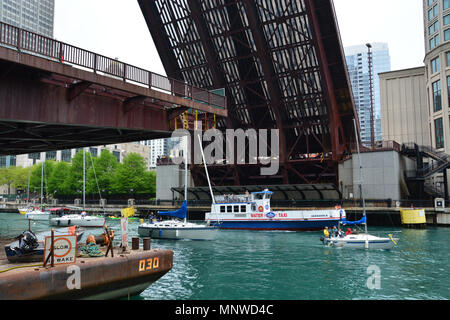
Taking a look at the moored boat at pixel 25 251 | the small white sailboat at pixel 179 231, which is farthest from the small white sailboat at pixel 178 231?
the moored boat at pixel 25 251

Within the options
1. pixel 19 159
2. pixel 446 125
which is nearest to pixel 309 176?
pixel 446 125

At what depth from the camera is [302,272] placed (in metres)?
19.2

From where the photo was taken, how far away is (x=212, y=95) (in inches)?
880

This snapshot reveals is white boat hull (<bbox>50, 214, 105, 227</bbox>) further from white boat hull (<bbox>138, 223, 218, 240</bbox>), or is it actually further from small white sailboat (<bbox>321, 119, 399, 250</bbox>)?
small white sailboat (<bbox>321, 119, 399, 250</bbox>)

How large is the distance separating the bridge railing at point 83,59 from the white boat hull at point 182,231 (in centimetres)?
1454

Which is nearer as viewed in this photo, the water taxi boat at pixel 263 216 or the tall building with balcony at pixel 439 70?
the water taxi boat at pixel 263 216

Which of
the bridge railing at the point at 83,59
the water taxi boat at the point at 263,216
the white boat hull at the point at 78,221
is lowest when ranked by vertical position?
the white boat hull at the point at 78,221

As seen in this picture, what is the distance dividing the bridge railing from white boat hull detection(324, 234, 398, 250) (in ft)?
48.2

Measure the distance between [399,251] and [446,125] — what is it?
35663 millimetres

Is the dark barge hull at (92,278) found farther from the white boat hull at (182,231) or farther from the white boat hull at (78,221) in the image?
the white boat hull at (78,221)

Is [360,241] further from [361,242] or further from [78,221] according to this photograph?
[78,221]

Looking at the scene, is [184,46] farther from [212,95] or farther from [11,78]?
[11,78]

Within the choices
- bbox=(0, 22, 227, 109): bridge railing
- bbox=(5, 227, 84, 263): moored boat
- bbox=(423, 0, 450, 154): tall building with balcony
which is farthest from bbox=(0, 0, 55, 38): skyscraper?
bbox=(5, 227, 84, 263): moored boat

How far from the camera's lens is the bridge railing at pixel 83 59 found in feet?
45.6
